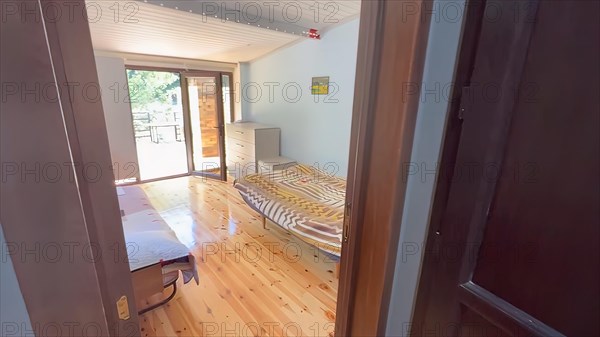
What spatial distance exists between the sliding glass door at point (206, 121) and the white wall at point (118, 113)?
37.2 inches

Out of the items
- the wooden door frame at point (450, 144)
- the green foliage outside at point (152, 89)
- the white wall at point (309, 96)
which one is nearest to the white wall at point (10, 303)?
the wooden door frame at point (450, 144)

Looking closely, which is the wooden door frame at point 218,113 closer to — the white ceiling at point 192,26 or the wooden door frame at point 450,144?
the white ceiling at point 192,26

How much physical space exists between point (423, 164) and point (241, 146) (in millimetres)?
4068

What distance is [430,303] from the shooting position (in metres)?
0.76

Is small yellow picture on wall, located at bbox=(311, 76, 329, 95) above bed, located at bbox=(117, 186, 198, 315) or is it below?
above

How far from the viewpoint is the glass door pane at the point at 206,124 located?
4.77 meters

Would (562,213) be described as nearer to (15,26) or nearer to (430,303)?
(430,303)

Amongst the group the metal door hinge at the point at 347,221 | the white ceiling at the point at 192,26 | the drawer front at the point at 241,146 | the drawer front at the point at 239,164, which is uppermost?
the white ceiling at the point at 192,26

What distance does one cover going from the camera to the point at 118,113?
13.4 ft

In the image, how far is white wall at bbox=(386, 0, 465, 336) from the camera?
0.64 m

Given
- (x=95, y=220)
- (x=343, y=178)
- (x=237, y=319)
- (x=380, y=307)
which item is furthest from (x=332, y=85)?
(x=95, y=220)

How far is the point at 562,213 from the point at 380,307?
20.7 inches

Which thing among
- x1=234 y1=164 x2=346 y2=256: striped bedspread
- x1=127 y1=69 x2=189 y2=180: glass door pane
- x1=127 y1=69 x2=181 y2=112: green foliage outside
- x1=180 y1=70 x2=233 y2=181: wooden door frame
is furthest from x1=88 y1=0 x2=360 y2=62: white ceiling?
x1=234 y1=164 x2=346 y2=256: striped bedspread

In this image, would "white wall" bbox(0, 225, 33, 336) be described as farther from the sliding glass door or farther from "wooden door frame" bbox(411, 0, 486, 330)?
the sliding glass door
